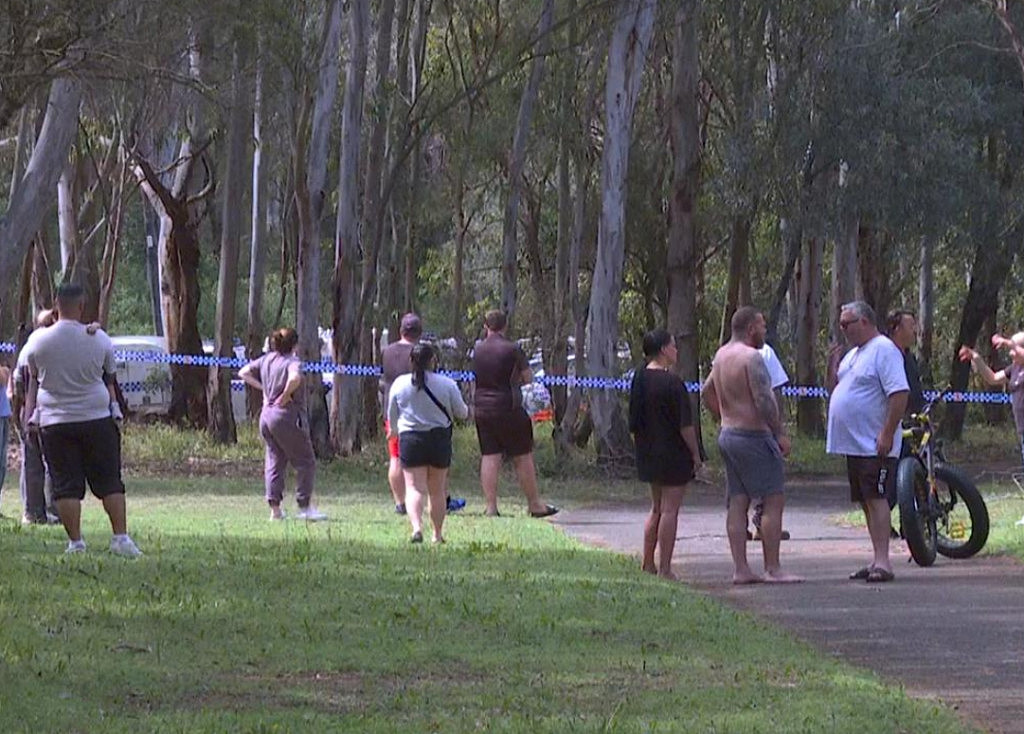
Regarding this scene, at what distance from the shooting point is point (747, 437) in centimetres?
1369

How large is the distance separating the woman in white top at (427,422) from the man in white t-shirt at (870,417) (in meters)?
3.43

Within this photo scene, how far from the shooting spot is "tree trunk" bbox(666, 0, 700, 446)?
1132 inches

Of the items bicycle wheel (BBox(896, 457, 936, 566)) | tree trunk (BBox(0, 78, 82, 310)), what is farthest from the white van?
bicycle wheel (BBox(896, 457, 936, 566))

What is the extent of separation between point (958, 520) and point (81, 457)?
6467 mm

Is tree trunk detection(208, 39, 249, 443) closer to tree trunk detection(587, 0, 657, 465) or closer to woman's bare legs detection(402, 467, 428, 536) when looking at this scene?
tree trunk detection(587, 0, 657, 465)

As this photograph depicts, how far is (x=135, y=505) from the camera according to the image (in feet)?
72.2

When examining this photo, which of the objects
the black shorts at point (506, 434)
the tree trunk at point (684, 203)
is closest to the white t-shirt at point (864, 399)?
the black shorts at point (506, 434)

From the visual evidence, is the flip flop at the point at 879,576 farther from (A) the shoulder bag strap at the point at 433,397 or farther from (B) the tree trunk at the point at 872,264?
(B) the tree trunk at the point at 872,264

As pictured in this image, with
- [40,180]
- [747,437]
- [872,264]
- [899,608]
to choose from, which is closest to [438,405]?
[747,437]

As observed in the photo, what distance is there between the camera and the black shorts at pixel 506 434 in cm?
1908

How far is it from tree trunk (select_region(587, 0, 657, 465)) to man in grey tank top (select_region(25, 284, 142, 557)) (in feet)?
48.9

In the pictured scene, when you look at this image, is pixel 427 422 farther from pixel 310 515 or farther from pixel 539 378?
pixel 539 378

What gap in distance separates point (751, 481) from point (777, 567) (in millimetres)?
676

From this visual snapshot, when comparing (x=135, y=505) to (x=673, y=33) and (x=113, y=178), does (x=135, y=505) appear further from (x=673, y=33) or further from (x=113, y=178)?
(x=113, y=178)
